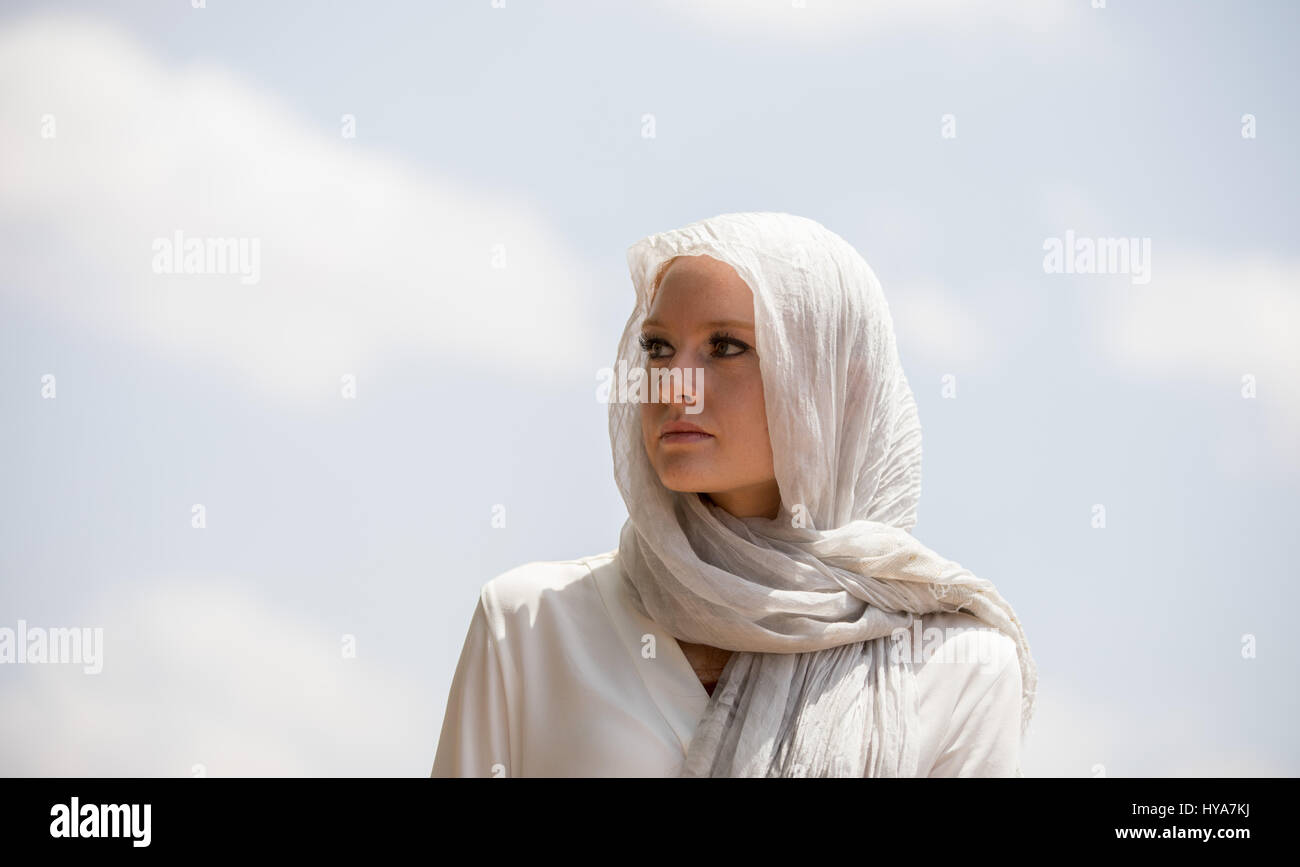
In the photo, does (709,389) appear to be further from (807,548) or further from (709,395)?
(807,548)

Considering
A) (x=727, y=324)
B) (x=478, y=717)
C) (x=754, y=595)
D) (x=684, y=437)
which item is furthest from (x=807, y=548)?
(x=478, y=717)

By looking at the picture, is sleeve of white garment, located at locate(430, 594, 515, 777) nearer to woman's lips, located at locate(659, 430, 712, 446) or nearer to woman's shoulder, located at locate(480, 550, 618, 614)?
woman's shoulder, located at locate(480, 550, 618, 614)

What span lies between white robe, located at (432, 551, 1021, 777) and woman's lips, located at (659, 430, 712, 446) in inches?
13.0

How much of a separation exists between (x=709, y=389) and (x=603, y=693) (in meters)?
0.57

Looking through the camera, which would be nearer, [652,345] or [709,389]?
[709,389]

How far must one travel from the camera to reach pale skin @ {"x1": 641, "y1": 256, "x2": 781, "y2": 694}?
9.76 ft

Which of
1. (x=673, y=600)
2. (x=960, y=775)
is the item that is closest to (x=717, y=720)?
(x=673, y=600)

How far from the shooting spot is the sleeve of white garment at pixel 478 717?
3021 mm

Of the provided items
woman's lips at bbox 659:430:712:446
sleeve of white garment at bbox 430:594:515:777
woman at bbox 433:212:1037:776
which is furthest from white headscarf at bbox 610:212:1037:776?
sleeve of white garment at bbox 430:594:515:777

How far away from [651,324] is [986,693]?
914 mm

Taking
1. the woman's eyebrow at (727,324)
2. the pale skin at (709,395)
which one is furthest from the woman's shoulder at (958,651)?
the woman's eyebrow at (727,324)

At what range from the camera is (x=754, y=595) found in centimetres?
297
